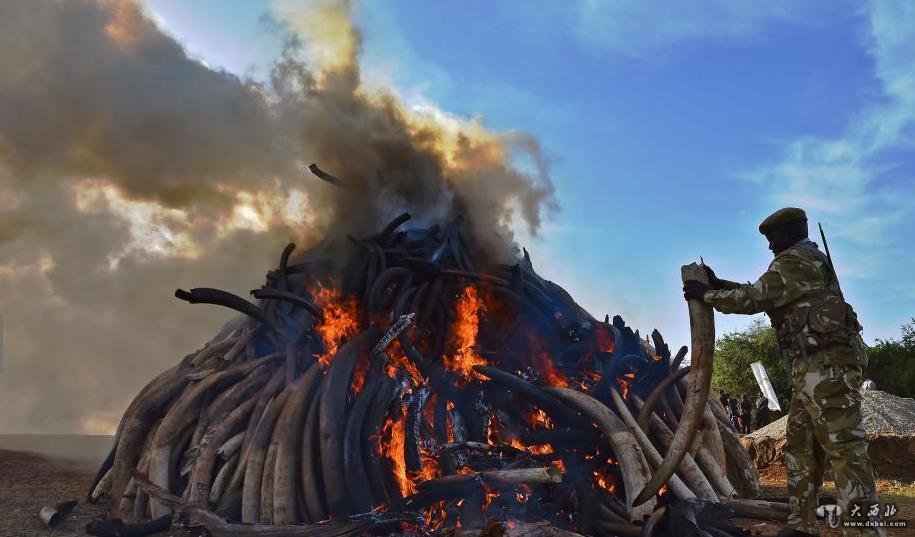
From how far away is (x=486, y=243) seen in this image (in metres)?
11.6

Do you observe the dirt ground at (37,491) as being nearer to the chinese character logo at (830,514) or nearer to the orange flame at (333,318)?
the orange flame at (333,318)

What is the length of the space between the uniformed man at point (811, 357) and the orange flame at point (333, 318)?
540 centimetres

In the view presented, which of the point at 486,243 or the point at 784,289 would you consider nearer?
the point at 784,289

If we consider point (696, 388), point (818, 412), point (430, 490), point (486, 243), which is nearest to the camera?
point (818, 412)

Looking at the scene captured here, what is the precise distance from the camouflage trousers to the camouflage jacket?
116mm

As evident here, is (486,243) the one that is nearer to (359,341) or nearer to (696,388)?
(359,341)

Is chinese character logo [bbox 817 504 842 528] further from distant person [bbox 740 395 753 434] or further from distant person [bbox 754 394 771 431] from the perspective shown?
distant person [bbox 754 394 771 431]

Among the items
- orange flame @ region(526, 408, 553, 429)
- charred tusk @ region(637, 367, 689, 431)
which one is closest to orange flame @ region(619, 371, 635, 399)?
charred tusk @ region(637, 367, 689, 431)

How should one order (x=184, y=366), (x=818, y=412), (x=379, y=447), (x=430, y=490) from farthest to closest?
(x=184, y=366)
(x=379, y=447)
(x=430, y=490)
(x=818, y=412)

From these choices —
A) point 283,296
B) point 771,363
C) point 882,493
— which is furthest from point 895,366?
point 283,296

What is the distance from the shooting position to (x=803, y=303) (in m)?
5.56

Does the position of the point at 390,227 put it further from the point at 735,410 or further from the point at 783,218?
the point at 735,410

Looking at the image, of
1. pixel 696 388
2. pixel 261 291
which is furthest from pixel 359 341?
pixel 696 388

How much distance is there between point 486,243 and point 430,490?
18.7 feet
